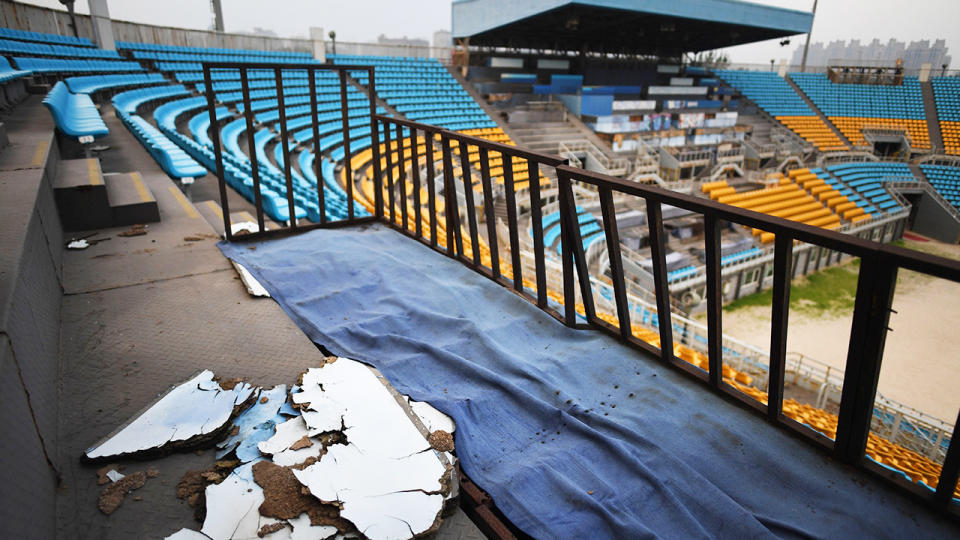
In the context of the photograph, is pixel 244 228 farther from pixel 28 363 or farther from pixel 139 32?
pixel 139 32

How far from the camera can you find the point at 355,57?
20.6 metres

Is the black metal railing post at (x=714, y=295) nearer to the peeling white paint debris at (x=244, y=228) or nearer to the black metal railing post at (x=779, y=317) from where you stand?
the black metal railing post at (x=779, y=317)

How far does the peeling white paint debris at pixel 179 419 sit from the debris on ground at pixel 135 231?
2098mm

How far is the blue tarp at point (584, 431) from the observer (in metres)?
1.44

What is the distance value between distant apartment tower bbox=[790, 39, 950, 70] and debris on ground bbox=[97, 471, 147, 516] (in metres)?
48.4

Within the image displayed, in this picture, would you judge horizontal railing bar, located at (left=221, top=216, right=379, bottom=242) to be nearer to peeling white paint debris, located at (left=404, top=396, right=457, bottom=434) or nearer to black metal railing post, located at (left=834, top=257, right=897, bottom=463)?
peeling white paint debris, located at (left=404, top=396, right=457, bottom=434)

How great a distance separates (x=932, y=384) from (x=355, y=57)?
833 inches

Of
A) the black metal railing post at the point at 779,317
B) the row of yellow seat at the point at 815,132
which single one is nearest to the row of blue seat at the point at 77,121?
the black metal railing post at the point at 779,317

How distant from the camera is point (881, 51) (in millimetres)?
72500

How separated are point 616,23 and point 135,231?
952 inches

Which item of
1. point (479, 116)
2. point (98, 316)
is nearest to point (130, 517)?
point (98, 316)

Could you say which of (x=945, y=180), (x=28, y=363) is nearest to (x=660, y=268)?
(x=28, y=363)

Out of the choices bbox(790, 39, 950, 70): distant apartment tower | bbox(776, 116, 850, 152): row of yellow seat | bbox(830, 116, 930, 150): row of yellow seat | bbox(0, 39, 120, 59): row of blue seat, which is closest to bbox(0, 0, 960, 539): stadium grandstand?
bbox(0, 39, 120, 59): row of blue seat

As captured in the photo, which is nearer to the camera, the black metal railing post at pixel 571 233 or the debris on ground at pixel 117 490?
the debris on ground at pixel 117 490
